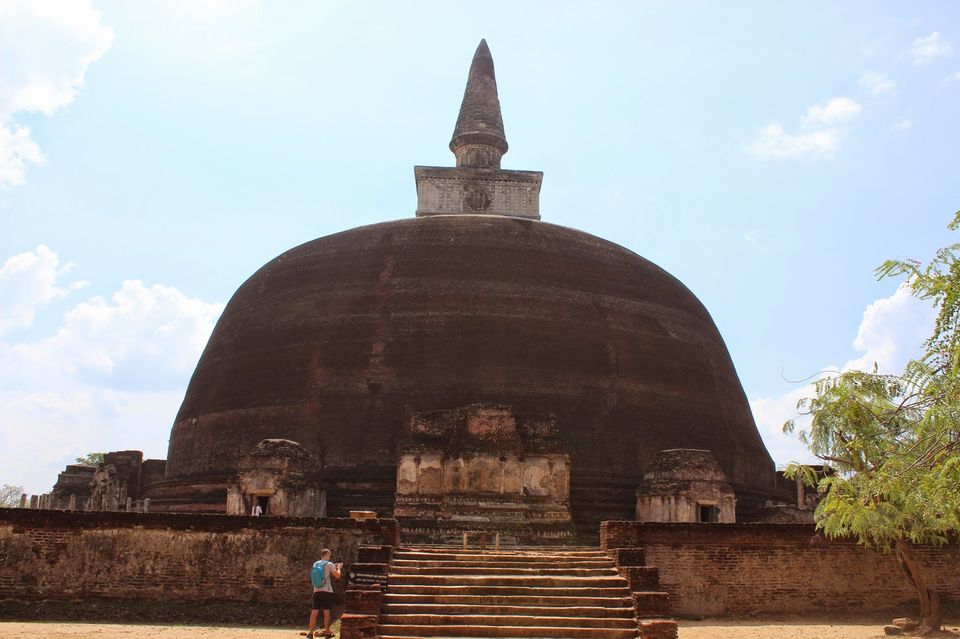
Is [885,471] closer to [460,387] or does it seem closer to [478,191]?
[460,387]

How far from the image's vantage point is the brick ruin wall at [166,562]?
11.4 meters

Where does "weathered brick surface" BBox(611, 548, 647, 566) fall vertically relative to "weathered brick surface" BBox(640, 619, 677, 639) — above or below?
above

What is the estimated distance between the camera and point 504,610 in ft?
33.6

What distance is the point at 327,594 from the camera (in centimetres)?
1023

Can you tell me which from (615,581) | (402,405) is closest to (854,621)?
(615,581)

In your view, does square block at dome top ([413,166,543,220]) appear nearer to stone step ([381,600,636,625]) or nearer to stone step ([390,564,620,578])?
stone step ([390,564,620,578])

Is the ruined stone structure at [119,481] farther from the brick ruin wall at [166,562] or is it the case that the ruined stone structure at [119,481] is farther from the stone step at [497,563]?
the stone step at [497,563]

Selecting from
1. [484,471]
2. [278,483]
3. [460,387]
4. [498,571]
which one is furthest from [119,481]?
[498,571]

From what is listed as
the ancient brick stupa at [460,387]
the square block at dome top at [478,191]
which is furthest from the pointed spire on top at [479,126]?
the ancient brick stupa at [460,387]

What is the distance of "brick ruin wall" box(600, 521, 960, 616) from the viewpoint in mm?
11992

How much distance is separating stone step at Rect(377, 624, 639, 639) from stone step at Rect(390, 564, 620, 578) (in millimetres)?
1148

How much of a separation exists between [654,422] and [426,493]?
5.19 meters

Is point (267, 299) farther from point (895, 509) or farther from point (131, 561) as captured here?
point (895, 509)

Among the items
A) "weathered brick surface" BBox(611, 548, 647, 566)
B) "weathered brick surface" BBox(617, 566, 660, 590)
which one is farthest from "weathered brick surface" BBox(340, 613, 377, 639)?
"weathered brick surface" BBox(611, 548, 647, 566)
